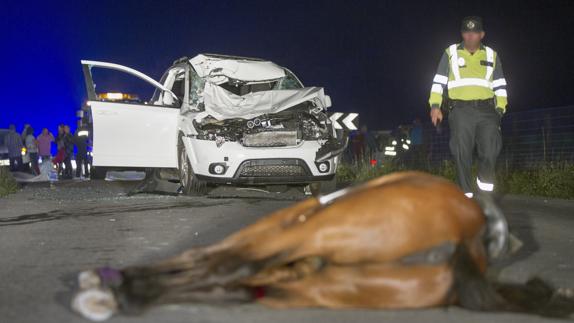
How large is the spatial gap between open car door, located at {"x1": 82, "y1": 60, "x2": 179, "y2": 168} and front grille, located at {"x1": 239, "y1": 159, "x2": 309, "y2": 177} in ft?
4.36

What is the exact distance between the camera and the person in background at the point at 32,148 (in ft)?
85.1

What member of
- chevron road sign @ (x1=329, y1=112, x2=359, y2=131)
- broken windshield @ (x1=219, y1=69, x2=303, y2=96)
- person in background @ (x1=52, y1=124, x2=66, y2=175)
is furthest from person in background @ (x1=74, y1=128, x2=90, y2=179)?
broken windshield @ (x1=219, y1=69, x2=303, y2=96)

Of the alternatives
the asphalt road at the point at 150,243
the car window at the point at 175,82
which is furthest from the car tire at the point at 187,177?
the car window at the point at 175,82

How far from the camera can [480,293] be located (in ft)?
12.4

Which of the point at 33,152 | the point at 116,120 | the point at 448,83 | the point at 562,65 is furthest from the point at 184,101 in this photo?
the point at 562,65

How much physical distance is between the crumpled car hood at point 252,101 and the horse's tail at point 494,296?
7.12 meters

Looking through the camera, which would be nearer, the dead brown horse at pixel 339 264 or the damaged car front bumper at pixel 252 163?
the dead brown horse at pixel 339 264

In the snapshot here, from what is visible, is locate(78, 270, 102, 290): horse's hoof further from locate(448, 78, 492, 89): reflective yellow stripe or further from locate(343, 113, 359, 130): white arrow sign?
locate(343, 113, 359, 130): white arrow sign

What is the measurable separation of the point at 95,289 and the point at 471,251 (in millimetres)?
1692

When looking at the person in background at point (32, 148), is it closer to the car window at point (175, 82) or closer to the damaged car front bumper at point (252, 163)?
the car window at point (175, 82)

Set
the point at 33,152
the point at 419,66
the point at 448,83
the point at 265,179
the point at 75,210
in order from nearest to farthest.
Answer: the point at 448,83 → the point at 75,210 → the point at 265,179 → the point at 33,152 → the point at 419,66

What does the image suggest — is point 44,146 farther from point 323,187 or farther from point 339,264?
point 339,264

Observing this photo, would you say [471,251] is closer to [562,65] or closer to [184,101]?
[184,101]

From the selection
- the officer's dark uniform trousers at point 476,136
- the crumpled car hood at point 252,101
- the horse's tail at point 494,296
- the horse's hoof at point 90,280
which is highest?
the crumpled car hood at point 252,101
